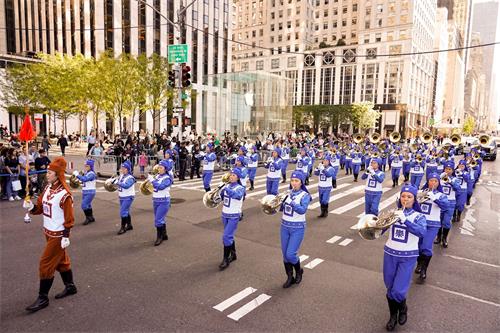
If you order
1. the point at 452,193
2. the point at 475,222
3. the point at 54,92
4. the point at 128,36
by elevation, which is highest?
the point at 128,36

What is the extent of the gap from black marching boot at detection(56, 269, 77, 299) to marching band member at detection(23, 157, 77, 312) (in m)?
0.14

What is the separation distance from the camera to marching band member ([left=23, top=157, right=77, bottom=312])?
→ 5348 mm

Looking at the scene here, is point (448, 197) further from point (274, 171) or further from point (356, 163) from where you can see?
point (356, 163)

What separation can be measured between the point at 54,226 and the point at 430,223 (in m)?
6.77

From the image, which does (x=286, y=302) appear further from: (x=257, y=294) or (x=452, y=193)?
(x=452, y=193)

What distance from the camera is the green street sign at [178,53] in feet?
54.8

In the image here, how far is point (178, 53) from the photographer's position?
1691 cm

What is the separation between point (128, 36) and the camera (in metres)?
47.4

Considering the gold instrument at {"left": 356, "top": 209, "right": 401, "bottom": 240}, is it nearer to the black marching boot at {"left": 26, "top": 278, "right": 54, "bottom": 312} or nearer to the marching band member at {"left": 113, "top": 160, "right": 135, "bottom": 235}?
the black marching boot at {"left": 26, "top": 278, "right": 54, "bottom": 312}

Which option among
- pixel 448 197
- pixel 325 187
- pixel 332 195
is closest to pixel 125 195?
pixel 325 187

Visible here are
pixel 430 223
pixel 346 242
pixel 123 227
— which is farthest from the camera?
pixel 123 227

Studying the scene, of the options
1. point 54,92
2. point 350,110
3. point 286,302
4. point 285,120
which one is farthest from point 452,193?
point 350,110

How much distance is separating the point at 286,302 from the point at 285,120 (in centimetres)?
4065

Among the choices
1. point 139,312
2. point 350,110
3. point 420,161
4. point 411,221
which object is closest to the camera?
point 411,221
